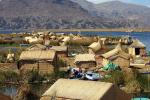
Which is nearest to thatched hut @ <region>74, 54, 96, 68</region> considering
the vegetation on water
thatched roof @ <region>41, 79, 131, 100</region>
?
the vegetation on water

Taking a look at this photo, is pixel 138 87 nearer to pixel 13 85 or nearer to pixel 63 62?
pixel 13 85

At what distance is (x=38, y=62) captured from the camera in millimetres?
31312

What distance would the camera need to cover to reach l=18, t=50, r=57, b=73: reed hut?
102ft

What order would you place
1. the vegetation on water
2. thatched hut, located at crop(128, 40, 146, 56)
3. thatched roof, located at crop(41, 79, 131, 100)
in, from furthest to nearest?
thatched hut, located at crop(128, 40, 146, 56) → the vegetation on water → thatched roof, located at crop(41, 79, 131, 100)

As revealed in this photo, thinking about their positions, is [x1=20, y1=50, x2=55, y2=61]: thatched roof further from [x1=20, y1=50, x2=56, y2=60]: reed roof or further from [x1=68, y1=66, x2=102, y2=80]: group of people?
[x1=68, y1=66, x2=102, y2=80]: group of people

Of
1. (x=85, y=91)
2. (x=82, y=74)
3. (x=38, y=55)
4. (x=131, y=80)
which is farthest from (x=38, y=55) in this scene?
(x=85, y=91)

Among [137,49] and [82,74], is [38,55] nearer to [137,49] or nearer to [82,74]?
[82,74]

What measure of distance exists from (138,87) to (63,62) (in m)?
10.6

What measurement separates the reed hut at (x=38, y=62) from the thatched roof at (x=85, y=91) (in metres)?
13.1

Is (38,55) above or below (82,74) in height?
above

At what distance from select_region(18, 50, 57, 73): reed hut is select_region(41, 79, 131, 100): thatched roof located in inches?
514

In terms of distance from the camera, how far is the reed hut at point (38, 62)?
31.2 m

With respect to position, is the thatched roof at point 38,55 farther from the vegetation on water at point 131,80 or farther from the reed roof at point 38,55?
the vegetation on water at point 131,80

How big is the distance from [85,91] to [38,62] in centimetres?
1478
